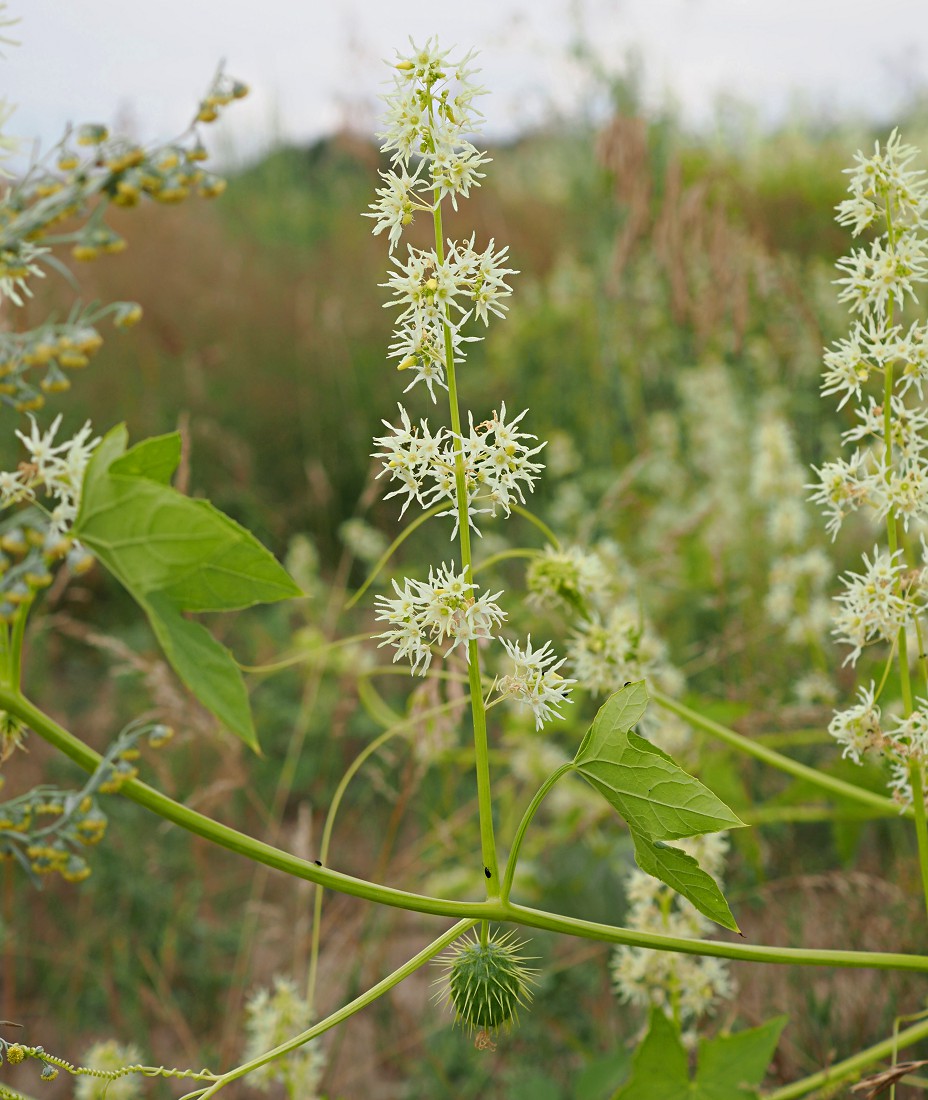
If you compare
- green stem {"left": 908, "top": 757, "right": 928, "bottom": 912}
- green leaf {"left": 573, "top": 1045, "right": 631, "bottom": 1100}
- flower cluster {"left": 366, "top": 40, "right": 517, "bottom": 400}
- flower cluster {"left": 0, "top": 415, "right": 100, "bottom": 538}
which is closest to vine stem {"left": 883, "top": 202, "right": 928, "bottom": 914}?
green stem {"left": 908, "top": 757, "right": 928, "bottom": 912}

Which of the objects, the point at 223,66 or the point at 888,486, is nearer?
the point at 223,66

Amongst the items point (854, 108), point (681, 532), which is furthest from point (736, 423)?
point (854, 108)

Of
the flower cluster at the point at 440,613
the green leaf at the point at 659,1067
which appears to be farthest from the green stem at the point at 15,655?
the green leaf at the point at 659,1067

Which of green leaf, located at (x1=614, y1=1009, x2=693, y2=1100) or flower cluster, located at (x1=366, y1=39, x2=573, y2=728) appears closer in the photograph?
flower cluster, located at (x1=366, y1=39, x2=573, y2=728)

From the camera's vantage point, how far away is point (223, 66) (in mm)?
782

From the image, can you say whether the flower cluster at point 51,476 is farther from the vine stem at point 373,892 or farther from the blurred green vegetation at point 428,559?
the blurred green vegetation at point 428,559

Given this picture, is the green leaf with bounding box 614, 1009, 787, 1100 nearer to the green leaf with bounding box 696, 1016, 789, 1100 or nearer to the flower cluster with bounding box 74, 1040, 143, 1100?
the green leaf with bounding box 696, 1016, 789, 1100

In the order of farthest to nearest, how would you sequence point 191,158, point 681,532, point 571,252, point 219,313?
point 571,252, point 219,313, point 681,532, point 191,158

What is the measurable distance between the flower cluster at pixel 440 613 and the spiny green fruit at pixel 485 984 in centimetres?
30

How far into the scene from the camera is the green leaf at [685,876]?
2.89ft

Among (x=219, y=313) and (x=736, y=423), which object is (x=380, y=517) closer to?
(x=736, y=423)

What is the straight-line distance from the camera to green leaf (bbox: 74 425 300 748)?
790mm

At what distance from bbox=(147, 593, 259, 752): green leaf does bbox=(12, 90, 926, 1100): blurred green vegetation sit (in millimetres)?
537

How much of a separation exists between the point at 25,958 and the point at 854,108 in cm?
934
